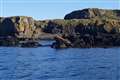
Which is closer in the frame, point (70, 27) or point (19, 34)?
point (19, 34)

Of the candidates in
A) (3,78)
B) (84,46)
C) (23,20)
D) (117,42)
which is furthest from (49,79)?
(23,20)

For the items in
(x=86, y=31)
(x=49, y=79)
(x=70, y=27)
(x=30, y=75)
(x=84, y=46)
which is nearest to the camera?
(x=49, y=79)

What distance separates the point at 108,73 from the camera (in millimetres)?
41125

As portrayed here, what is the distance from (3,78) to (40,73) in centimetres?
556

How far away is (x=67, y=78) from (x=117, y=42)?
61.1 m

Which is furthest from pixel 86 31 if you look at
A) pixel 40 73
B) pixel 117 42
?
pixel 40 73

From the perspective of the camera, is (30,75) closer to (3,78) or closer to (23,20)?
(3,78)

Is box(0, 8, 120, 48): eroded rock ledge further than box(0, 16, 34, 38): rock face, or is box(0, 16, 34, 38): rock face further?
box(0, 16, 34, 38): rock face

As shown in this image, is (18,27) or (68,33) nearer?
(18,27)

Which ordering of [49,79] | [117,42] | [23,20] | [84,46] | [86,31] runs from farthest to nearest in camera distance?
[23,20] < [86,31] < [117,42] < [84,46] < [49,79]

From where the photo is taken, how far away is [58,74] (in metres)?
40.6

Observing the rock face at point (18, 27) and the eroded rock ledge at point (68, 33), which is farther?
the rock face at point (18, 27)

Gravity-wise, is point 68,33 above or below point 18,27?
below

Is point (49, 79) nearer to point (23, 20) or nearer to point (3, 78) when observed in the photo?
point (3, 78)
